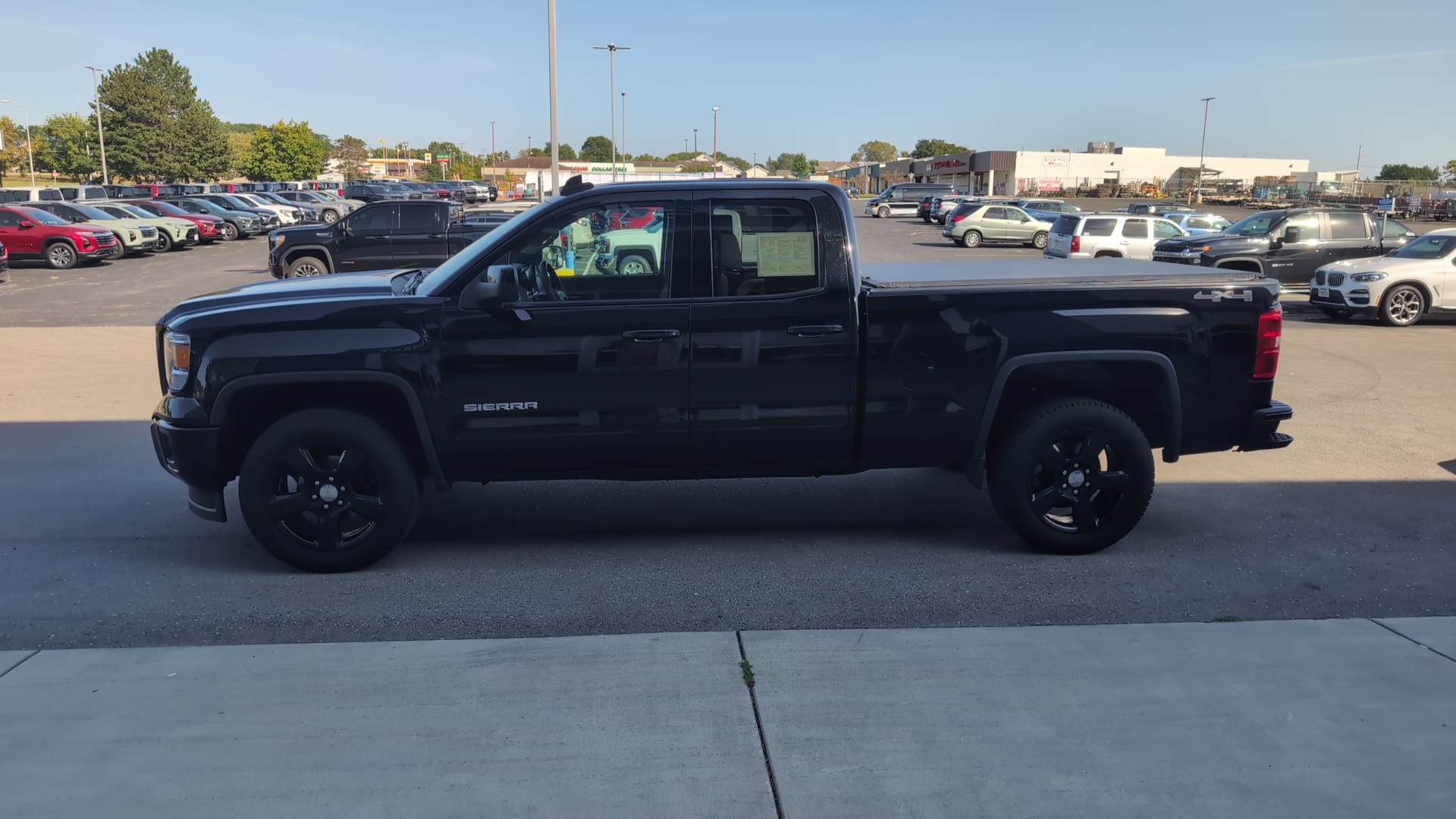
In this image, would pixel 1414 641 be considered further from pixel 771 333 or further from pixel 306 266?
pixel 306 266

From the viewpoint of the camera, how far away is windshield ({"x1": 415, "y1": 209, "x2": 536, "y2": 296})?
5176 millimetres

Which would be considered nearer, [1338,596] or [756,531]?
[1338,596]

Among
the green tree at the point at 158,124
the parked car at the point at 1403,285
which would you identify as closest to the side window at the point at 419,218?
the parked car at the point at 1403,285

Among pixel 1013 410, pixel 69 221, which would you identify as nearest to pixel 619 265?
pixel 1013 410

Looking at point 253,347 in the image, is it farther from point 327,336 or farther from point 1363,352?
point 1363,352

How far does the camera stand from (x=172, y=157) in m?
80.1

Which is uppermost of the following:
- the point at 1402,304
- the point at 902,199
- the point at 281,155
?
the point at 281,155

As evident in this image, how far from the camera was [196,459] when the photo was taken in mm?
5145

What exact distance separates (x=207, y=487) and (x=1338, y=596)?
5594mm

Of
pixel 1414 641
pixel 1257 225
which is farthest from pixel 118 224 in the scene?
pixel 1414 641

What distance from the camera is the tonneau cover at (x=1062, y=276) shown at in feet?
17.7

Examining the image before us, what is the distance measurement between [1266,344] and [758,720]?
360 cm

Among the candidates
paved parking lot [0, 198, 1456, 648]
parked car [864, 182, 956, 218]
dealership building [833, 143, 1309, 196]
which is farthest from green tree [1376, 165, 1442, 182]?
paved parking lot [0, 198, 1456, 648]

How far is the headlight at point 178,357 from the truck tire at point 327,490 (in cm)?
47
